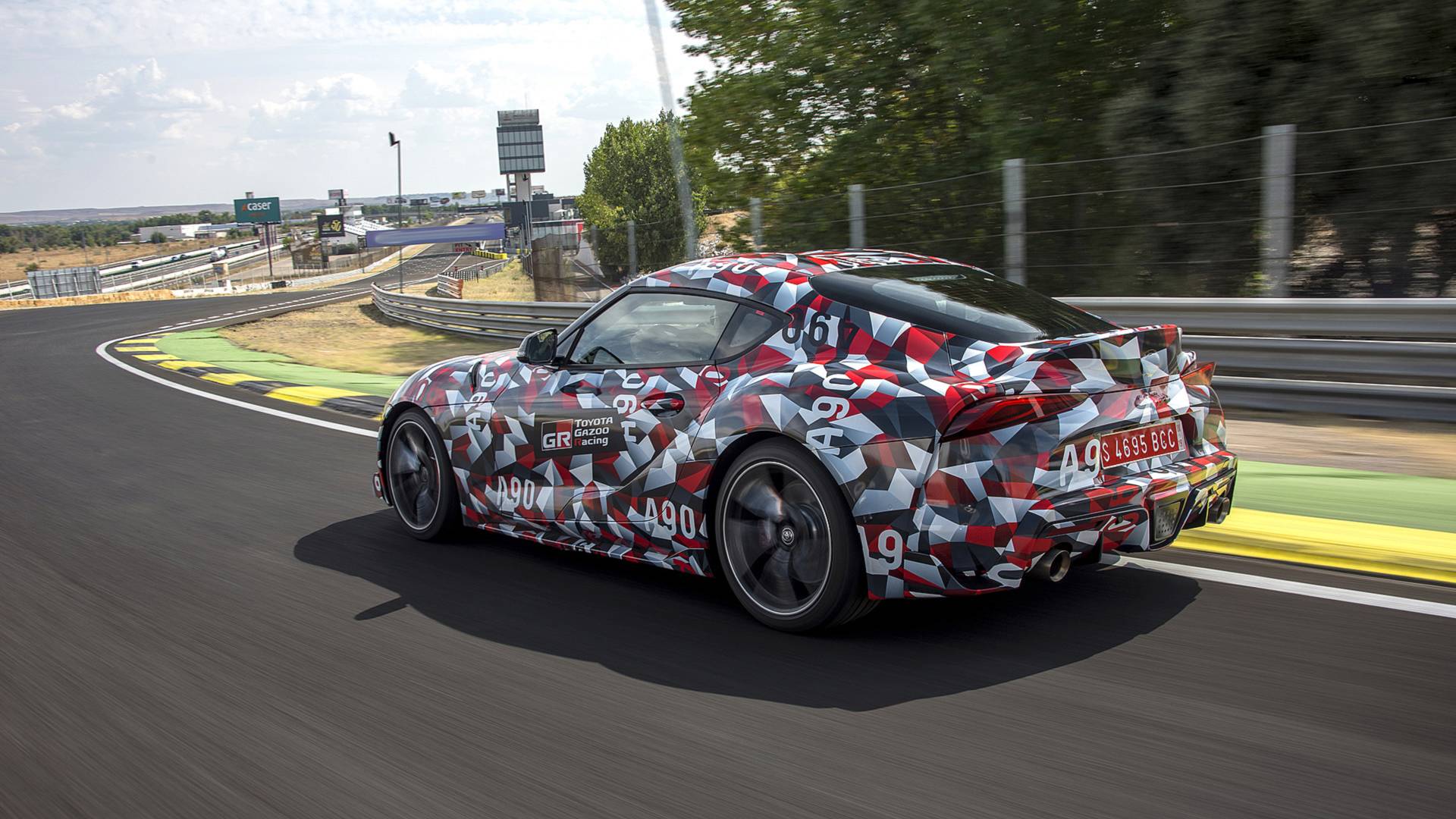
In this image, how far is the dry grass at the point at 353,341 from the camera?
54.0 feet

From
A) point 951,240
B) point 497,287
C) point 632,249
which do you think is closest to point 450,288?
point 497,287

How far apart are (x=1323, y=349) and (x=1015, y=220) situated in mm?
2833

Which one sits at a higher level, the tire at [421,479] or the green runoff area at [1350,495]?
the tire at [421,479]

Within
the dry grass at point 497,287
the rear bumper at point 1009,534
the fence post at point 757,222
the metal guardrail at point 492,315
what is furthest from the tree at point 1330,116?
the dry grass at point 497,287

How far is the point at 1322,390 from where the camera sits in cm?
782

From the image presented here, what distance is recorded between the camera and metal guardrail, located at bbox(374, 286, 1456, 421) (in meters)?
7.25

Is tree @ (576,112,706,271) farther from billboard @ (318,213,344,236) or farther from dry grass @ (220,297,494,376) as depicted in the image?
billboard @ (318,213,344,236)

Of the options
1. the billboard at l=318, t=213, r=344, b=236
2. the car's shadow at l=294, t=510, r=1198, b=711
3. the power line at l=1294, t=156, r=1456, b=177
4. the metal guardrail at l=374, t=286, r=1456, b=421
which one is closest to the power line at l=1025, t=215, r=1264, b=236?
the power line at l=1294, t=156, r=1456, b=177

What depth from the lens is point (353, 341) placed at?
A: 20.9m

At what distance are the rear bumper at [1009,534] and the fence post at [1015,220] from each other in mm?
6199

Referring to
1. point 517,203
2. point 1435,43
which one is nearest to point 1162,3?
point 1435,43

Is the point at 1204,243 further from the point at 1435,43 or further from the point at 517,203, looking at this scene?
the point at 517,203

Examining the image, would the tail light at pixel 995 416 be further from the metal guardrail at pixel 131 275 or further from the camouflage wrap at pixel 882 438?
the metal guardrail at pixel 131 275

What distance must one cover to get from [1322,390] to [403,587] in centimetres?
610
